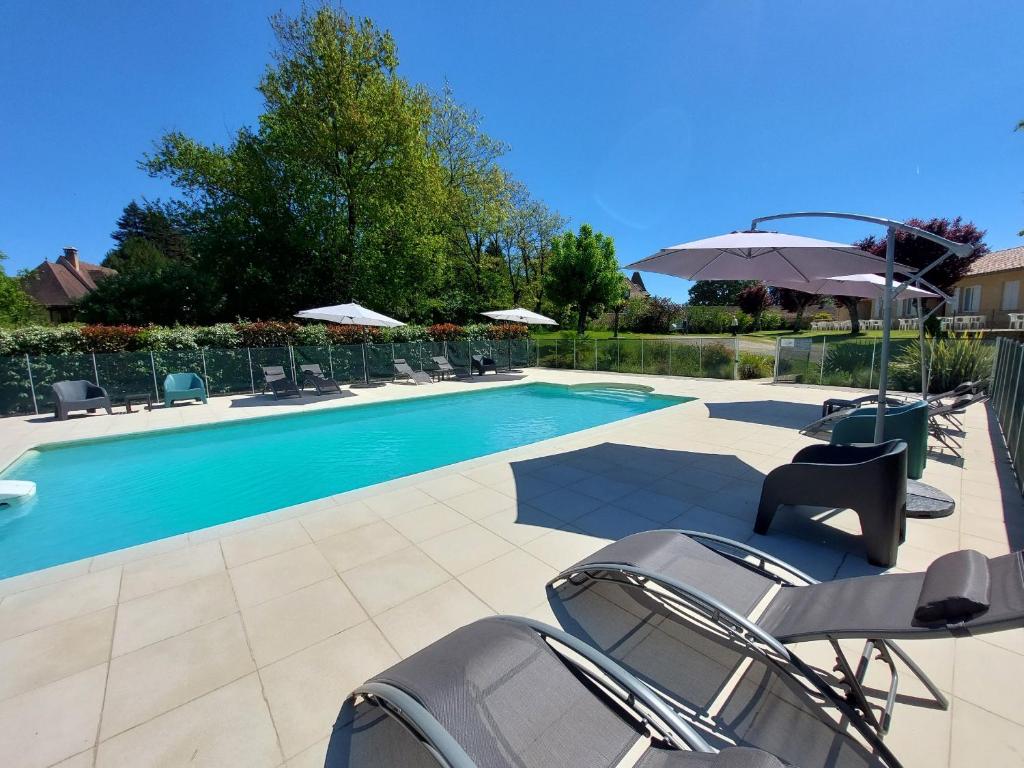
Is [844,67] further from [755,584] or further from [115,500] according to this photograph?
[115,500]

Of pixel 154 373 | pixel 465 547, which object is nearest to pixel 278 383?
pixel 154 373

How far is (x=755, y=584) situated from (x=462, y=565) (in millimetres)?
1828

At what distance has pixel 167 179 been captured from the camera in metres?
18.0

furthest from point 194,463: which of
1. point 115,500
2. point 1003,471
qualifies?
point 1003,471

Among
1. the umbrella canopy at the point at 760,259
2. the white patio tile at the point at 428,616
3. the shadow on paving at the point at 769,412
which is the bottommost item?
the white patio tile at the point at 428,616

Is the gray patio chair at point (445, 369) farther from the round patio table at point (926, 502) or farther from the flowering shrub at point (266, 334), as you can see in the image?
the round patio table at point (926, 502)

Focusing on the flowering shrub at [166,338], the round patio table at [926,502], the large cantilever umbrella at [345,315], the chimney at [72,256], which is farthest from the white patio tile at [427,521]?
the chimney at [72,256]

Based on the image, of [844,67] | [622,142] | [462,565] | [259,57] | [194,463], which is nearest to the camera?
[462,565]

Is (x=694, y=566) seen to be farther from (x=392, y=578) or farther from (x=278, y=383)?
(x=278, y=383)

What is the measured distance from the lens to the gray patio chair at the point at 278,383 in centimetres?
1125

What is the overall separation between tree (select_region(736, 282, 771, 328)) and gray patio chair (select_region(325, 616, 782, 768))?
41.0 metres

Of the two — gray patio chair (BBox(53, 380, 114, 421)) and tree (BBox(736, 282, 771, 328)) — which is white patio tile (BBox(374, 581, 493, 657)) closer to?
gray patio chair (BBox(53, 380, 114, 421))

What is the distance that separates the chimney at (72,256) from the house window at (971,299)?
64463 millimetres

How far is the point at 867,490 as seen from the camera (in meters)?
2.78
